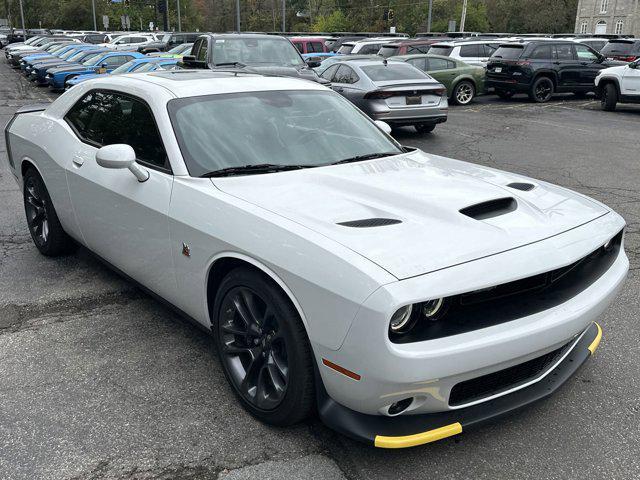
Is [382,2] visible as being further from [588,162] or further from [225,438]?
[225,438]

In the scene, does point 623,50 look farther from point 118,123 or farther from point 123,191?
point 123,191

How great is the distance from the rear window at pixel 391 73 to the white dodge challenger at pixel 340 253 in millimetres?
8431

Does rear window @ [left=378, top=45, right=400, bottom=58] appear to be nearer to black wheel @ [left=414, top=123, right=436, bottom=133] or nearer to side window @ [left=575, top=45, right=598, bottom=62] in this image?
side window @ [left=575, top=45, right=598, bottom=62]

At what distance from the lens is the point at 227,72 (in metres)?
4.53

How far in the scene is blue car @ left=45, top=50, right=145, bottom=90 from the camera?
65.8 feet

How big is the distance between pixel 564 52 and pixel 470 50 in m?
3.03

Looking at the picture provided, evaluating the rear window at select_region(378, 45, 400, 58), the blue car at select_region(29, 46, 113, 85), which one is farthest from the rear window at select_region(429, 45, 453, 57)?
the blue car at select_region(29, 46, 113, 85)

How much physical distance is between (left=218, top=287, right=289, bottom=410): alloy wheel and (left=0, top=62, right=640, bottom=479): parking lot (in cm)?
17

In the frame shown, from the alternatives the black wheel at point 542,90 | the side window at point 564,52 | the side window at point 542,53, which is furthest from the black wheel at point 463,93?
the side window at point 564,52

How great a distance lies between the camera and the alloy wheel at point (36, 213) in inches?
204

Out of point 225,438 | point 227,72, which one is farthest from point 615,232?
point 227,72

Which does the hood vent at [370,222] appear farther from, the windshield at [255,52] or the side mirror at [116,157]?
the windshield at [255,52]

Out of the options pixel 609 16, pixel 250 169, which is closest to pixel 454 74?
pixel 250 169

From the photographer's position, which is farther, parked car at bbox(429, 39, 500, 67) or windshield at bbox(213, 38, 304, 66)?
parked car at bbox(429, 39, 500, 67)
